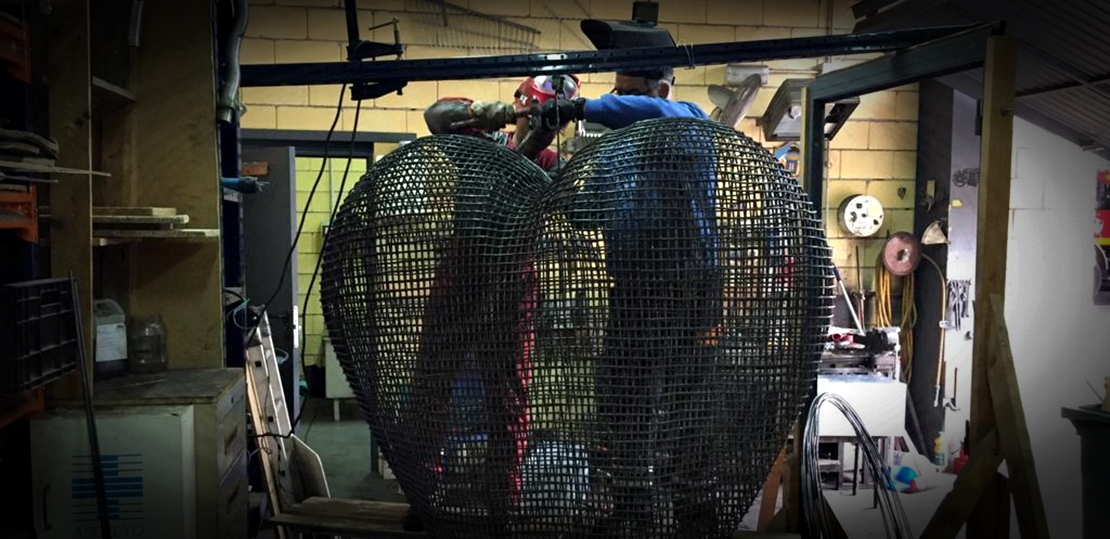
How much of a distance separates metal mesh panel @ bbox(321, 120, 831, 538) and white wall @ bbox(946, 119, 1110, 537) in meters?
3.36

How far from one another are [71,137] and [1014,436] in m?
2.06

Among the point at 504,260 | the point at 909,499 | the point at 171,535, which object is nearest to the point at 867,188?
the point at 909,499

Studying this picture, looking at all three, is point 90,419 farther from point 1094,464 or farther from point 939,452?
point 939,452

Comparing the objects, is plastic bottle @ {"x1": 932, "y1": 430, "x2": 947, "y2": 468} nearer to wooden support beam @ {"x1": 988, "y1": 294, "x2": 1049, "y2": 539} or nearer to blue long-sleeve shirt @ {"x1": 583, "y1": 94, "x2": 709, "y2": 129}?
wooden support beam @ {"x1": 988, "y1": 294, "x2": 1049, "y2": 539}

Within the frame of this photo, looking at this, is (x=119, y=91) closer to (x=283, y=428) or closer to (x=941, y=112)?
(x=283, y=428)

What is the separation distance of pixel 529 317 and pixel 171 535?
1.00m

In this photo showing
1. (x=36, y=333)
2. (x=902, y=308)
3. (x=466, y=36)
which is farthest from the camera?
(x=902, y=308)

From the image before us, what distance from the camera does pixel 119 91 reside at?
5.82ft

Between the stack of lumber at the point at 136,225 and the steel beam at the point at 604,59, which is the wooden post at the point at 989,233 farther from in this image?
the stack of lumber at the point at 136,225

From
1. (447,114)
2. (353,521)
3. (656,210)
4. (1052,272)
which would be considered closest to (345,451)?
(353,521)

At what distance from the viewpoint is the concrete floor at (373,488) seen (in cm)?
316

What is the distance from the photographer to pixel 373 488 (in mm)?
3340

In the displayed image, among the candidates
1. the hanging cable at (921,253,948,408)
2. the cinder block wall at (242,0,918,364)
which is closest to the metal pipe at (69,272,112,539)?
the cinder block wall at (242,0,918,364)

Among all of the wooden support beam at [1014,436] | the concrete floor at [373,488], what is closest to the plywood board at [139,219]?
the concrete floor at [373,488]
